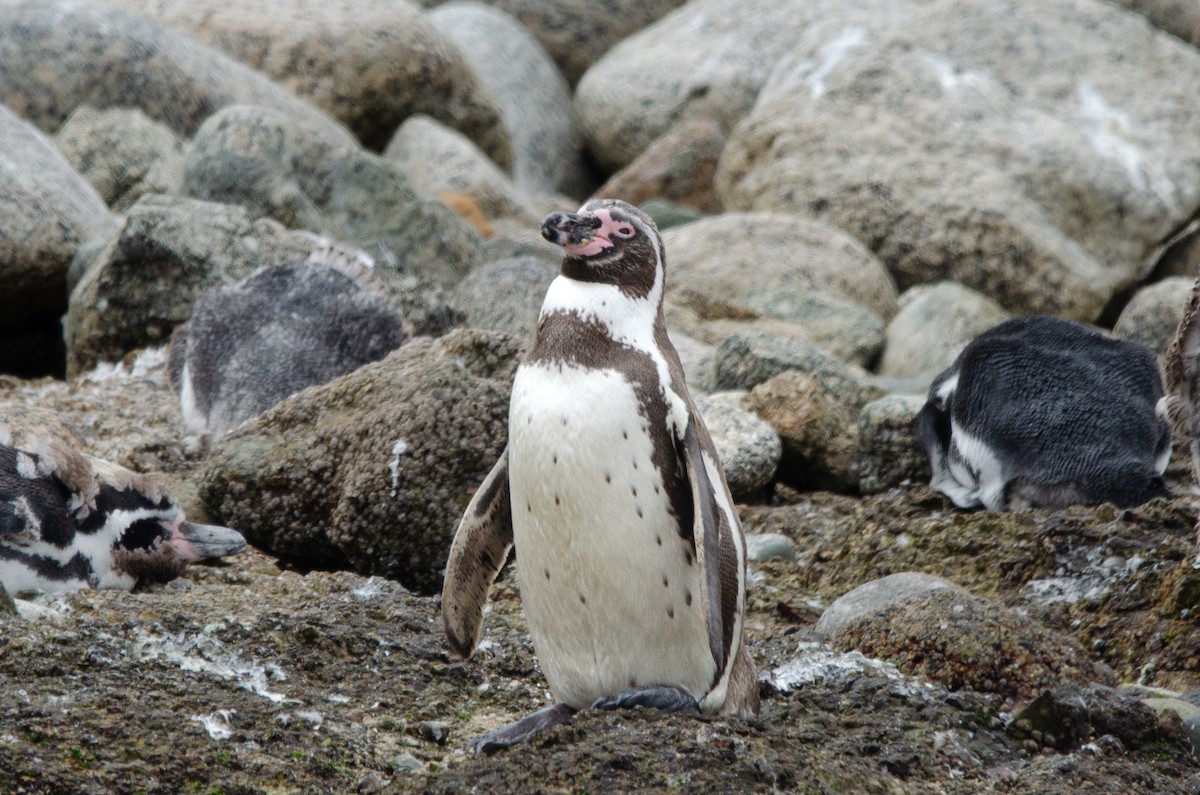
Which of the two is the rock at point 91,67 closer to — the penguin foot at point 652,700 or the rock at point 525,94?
the rock at point 525,94

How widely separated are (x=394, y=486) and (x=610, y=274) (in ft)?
5.47

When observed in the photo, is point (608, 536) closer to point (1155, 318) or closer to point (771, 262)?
point (771, 262)

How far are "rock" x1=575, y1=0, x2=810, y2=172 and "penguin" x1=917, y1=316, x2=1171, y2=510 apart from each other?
904cm

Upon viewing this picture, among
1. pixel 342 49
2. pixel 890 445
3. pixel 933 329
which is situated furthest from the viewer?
pixel 342 49

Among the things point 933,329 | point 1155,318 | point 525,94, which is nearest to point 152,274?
point 933,329

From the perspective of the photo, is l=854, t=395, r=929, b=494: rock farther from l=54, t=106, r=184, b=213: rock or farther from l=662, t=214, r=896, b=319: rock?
l=54, t=106, r=184, b=213: rock

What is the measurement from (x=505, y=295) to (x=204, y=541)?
343cm

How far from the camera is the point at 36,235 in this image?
827cm

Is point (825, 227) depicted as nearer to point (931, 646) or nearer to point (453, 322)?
point (453, 322)

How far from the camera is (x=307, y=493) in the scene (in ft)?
18.2

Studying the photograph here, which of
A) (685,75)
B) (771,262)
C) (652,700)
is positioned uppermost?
(652,700)

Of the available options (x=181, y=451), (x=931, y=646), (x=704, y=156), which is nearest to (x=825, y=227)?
(x=704, y=156)

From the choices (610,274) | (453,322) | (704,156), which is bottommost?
(704,156)

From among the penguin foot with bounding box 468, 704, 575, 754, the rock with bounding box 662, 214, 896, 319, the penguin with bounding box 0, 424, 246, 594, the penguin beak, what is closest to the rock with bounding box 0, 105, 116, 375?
the penguin with bounding box 0, 424, 246, 594
